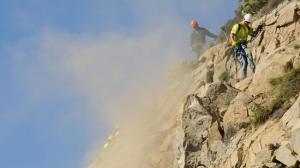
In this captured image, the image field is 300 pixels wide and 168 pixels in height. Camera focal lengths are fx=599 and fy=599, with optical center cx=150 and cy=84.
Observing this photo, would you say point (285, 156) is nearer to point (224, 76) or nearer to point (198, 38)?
point (224, 76)

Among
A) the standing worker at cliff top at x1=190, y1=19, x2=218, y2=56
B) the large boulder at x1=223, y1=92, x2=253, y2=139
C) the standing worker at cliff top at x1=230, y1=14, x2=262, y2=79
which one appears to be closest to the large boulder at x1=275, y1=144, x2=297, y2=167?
the large boulder at x1=223, y1=92, x2=253, y2=139

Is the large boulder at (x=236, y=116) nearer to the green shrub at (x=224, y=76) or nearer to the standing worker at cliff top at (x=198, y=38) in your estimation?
the green shrub at (x=224, y=76)

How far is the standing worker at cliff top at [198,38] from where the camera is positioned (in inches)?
1489

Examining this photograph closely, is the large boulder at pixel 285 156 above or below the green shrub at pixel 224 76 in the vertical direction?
below

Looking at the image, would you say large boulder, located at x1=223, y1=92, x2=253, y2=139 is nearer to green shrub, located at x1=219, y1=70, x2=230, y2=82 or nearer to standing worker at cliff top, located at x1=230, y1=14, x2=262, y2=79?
standing worker at cliff top, located at x1=230, y1=14, x2=262, y2=79

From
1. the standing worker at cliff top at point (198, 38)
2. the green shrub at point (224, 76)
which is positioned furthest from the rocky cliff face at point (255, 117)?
the standing worker at cliff top at point (198, 38)

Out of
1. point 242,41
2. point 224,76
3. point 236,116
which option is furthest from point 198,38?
point 236,116

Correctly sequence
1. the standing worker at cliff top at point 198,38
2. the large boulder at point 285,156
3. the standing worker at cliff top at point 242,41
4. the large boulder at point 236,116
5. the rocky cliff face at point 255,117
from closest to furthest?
the large boulder at point 285,156, the rocky cliff face at point 255,117, the large boulder at point 236,116, the standing worker at cliff top at point 242,41, the standing worker at cliff top at point 198,38

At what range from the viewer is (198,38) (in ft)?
125

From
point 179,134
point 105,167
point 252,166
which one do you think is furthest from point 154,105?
point 252,166

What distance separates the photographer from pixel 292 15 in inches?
898

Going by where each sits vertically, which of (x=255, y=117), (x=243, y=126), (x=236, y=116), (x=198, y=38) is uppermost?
(x=198, y=38)

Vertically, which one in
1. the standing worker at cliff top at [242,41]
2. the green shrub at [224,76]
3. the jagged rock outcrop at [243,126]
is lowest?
the jagged rock outcrop at [243,126]

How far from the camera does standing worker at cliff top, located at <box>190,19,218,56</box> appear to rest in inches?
1489
